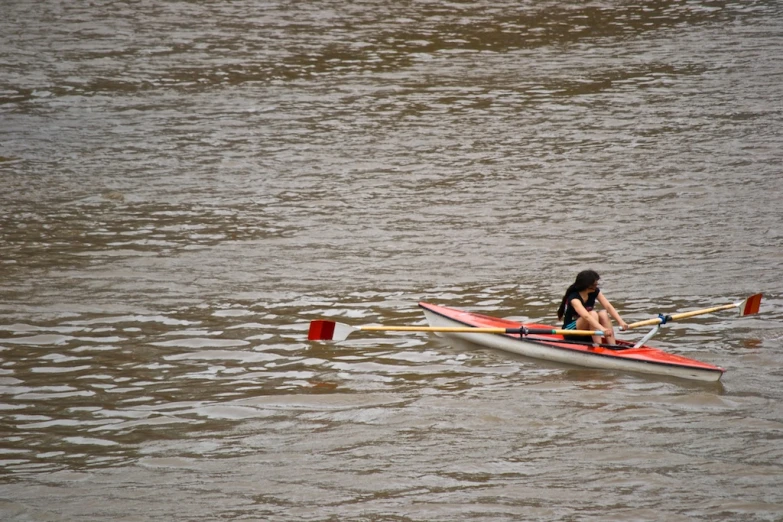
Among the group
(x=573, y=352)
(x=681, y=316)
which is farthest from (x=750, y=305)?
(x=573, y=352)

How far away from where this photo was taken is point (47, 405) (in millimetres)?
9062

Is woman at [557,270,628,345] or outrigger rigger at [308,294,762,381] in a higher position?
woman at [557,270,628,345]

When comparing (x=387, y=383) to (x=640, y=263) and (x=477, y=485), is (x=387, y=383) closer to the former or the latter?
(x=477, y=485)

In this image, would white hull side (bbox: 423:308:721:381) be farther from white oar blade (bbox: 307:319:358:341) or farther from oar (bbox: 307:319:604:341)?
white oar blade (bbox: 307:319:358:341)

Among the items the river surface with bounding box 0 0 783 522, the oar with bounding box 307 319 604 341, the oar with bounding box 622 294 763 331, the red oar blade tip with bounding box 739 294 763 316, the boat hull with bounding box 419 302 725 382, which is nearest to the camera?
the river surface with bounding box 0 0 783 522

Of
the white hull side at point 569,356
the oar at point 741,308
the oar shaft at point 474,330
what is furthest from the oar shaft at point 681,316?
the oar shaft at point 474,330

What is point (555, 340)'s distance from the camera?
1002cm

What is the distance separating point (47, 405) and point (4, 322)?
2.44 metres

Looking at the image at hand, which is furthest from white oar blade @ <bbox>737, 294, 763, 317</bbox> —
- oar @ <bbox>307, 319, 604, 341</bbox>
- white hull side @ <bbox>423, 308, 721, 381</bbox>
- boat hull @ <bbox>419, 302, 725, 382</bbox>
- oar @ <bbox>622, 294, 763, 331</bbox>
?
oar @ <bbox>307, 319, 604, 341</bbox>

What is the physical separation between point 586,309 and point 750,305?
1894 millimetres

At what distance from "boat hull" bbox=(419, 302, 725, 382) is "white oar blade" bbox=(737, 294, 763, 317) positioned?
1424mm

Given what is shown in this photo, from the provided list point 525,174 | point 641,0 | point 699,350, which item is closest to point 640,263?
point 699,350

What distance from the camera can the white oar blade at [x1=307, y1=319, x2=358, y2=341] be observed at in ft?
32.8

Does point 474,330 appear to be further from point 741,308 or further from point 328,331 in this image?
point 741,308
